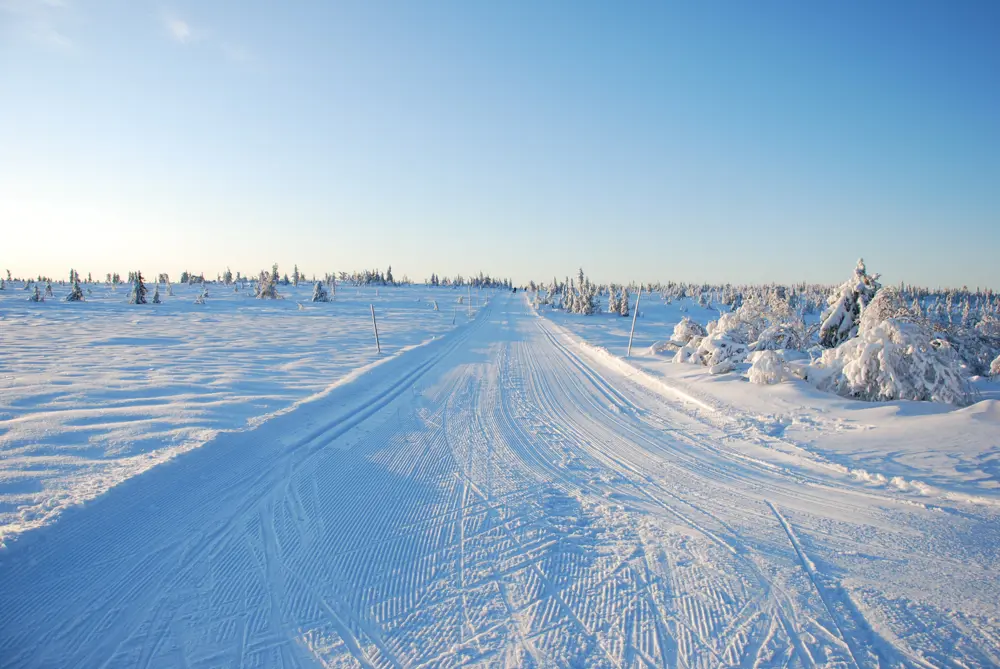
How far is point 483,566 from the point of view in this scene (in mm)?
3459

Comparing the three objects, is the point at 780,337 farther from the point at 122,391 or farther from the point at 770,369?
the point at 122,391

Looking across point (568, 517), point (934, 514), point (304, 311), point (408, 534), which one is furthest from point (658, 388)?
point (304, 311)

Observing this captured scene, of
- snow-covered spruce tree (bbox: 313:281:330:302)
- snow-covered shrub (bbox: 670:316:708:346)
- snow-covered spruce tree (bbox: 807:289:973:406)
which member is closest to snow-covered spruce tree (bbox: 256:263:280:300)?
snow-covered spruce tree (bbox: 313:281:330:302)

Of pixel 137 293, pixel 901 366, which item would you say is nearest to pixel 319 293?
pixel 137 293

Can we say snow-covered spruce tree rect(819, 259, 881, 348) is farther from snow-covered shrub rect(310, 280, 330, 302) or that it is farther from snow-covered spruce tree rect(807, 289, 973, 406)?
snow-covered shrub rect(310, 280, 330, 302)

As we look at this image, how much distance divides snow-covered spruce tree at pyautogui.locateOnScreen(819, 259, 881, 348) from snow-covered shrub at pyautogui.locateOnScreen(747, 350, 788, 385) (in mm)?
4707

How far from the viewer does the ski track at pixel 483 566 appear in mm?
2662

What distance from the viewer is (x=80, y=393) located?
7559 mm

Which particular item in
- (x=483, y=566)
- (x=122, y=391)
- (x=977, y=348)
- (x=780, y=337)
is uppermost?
(x=780, y=337)

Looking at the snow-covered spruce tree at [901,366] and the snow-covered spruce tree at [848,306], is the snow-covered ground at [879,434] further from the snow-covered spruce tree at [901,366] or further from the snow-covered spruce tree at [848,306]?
the snow-covered spruce tree at [848,306]

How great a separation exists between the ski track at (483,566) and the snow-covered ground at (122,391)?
2.16 feet

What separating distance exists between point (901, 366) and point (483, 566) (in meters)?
8.89

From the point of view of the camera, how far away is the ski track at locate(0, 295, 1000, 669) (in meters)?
2.66

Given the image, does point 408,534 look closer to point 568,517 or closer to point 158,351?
point 568,517
